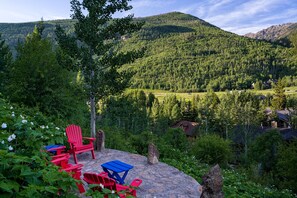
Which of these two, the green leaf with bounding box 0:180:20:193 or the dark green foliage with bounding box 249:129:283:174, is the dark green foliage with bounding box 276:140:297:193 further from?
the green leaf with bounding box 0:180:20:193

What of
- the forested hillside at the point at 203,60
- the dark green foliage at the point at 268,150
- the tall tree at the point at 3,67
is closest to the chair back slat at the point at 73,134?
the tall tree at the point at 3,67

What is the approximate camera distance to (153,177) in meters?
7.86

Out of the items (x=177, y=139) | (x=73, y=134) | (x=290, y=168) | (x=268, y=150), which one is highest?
(x=73, y=134)

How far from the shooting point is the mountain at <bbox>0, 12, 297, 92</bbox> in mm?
115125

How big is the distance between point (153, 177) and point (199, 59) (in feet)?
426

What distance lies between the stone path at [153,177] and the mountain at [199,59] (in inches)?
3959

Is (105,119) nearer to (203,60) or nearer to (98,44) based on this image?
(98,44)

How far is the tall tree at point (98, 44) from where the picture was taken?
10.1 meters

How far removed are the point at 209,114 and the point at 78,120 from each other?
40066 millimetres

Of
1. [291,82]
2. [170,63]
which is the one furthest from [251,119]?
[170,63]

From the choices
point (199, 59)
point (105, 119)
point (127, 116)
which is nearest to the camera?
point (105, 119)

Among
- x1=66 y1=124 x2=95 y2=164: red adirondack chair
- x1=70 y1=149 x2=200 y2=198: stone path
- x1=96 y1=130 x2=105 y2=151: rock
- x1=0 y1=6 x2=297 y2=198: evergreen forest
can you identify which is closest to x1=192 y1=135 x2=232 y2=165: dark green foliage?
x1=0 y1=6 x2=297 y2=198: evergreen forest

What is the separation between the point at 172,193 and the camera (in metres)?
6.80

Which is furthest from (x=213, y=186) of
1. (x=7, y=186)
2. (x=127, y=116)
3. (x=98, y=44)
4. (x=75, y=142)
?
(x=127, y=116)
